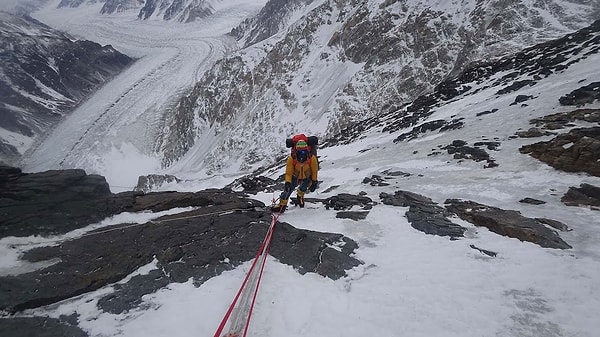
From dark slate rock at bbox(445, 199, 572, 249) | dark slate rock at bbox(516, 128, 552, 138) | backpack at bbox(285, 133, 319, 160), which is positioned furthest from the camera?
dark slate rock at bbox(516, 128, 552, 138)

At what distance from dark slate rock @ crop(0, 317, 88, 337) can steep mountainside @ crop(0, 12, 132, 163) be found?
246 ft

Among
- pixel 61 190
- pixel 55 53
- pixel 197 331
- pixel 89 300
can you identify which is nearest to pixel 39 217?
pixel 61 190

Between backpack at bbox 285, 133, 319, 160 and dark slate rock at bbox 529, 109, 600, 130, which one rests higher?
backpack at bbox 285, 133, 319, 160

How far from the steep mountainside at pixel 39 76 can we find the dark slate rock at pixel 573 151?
7812cm

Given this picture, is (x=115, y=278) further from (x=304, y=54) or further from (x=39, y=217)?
(x=304, y=54)

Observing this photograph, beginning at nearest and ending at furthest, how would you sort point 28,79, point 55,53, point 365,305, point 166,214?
point 365,305, point 166,214, point 28,79, point 55,53

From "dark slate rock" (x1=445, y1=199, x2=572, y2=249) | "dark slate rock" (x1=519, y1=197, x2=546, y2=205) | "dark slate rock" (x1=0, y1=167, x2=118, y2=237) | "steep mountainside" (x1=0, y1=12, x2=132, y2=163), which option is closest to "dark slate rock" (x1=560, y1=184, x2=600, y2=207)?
"dark slate rock" (x1=519, y1=197, x2=546, y2=205)

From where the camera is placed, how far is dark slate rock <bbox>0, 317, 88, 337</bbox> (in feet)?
12.9

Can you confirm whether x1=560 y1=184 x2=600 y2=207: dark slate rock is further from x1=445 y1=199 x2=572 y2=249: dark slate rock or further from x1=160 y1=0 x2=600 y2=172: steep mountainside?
x1=160 y1=0 x2=600 y2=172: steep mountainside

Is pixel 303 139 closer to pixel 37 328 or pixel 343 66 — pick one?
pixel 37 328

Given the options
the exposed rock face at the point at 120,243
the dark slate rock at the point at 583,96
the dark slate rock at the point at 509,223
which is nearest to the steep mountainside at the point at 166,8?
the dark slate rock at the point at 583,96

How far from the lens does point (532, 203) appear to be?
7.25 metres

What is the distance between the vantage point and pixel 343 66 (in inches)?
1553

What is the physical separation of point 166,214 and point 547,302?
23.2 feet
